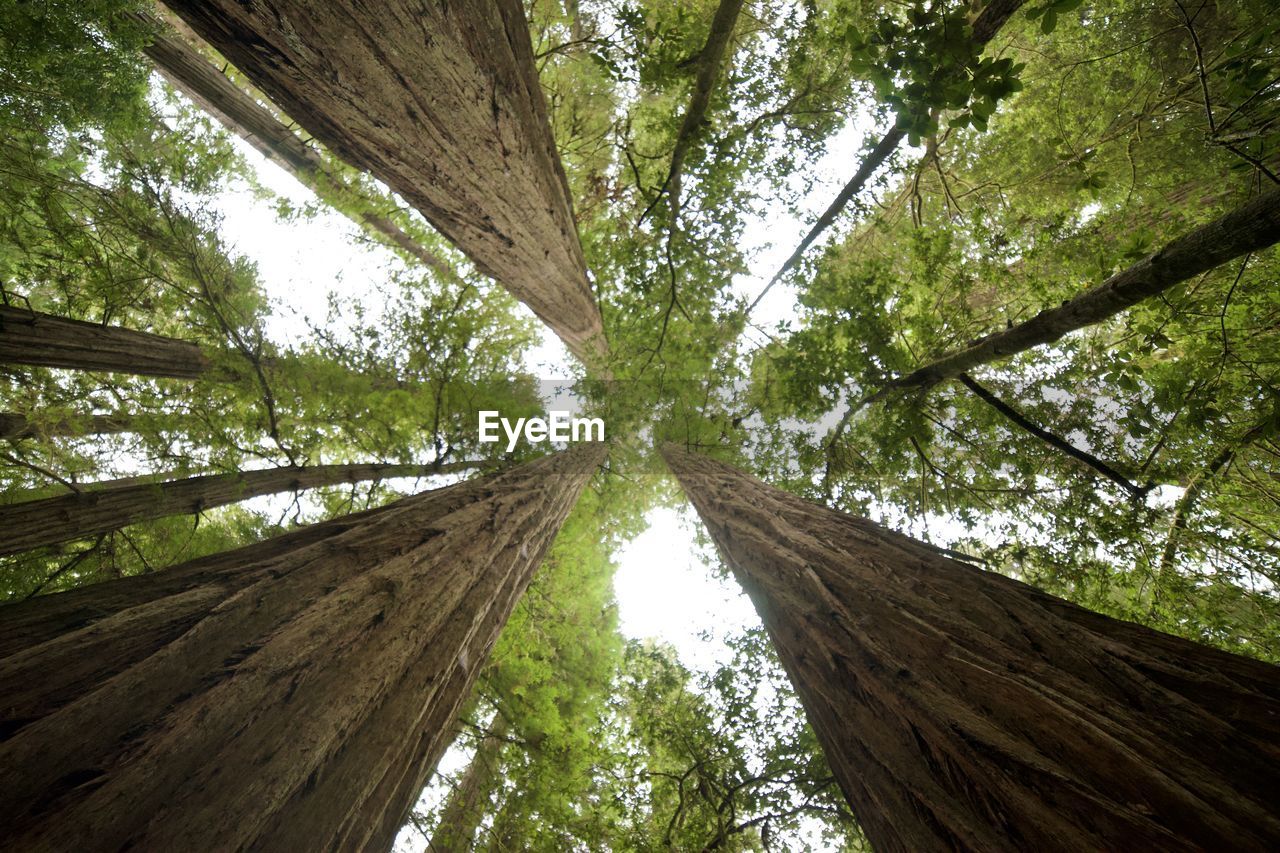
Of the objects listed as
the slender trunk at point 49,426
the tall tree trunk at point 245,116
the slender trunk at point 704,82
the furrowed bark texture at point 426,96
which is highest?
the tall tree trunk at point 245,116

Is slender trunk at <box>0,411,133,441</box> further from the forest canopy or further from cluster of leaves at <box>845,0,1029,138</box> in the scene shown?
cluster of leaves at <box>845,0,1029,138</box>

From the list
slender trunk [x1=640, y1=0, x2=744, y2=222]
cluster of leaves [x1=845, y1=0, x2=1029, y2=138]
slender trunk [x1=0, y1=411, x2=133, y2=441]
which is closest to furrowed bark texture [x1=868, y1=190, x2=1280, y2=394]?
cluster of leaves [x1=845, y1=0, x2=1029, y2=138]

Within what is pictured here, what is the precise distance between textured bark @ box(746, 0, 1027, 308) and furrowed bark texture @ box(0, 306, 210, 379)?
7.55m

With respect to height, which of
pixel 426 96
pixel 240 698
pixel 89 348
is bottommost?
pixel 240 698

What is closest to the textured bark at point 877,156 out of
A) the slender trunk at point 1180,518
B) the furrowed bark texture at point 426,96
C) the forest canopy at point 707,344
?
the forest canopy at point 707,344

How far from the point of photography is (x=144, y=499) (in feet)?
17.4

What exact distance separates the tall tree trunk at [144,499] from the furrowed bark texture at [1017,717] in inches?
238

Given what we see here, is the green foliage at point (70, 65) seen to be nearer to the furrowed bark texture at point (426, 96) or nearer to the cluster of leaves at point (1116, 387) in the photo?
the furrowed bark texture at point (426, 96)

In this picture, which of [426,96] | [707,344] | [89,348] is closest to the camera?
[426,96]

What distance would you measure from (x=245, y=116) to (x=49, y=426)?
6.82 meters

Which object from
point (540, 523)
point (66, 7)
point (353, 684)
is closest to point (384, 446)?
point (540, 523)

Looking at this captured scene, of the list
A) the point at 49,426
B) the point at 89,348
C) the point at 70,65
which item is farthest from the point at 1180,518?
the point at 49,426

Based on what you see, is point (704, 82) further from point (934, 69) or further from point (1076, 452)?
point (1076, 452)

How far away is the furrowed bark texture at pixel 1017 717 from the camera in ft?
3.34
